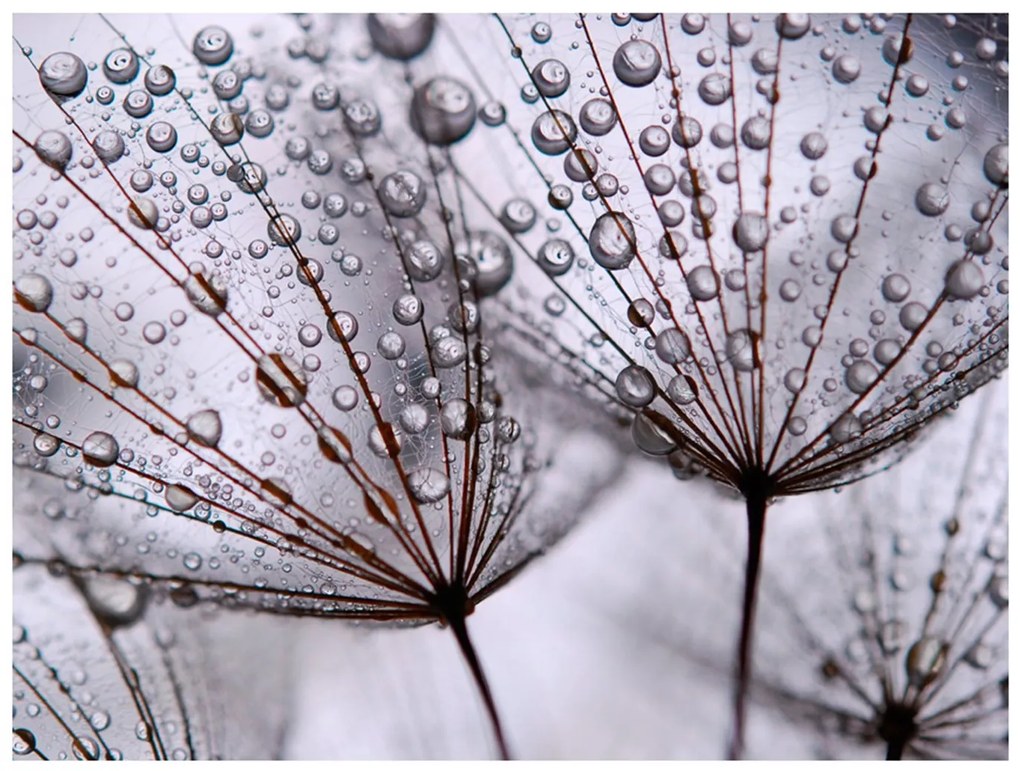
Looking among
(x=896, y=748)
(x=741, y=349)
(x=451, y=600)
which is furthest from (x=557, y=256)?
(x=896, y=748)

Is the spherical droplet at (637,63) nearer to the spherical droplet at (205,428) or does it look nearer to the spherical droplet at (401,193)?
the spherical droplet at (401,193)

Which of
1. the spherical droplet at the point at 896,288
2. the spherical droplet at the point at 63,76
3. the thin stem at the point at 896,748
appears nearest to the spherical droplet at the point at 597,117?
the spherical droplet at the point at 896,288

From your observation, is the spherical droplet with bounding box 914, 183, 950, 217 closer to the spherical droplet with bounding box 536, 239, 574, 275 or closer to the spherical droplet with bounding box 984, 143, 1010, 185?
the spherical droplet with bounding box 984, 143, 1010, 185

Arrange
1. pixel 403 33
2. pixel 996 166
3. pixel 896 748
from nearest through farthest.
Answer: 1. pixel 403 33
2. pixel 996 166
3. pixel 896 748

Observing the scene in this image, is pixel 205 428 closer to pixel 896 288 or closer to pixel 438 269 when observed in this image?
pixel 438 269

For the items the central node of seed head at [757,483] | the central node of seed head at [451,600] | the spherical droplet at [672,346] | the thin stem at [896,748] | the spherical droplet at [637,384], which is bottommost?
the thin stem at [896,748]
